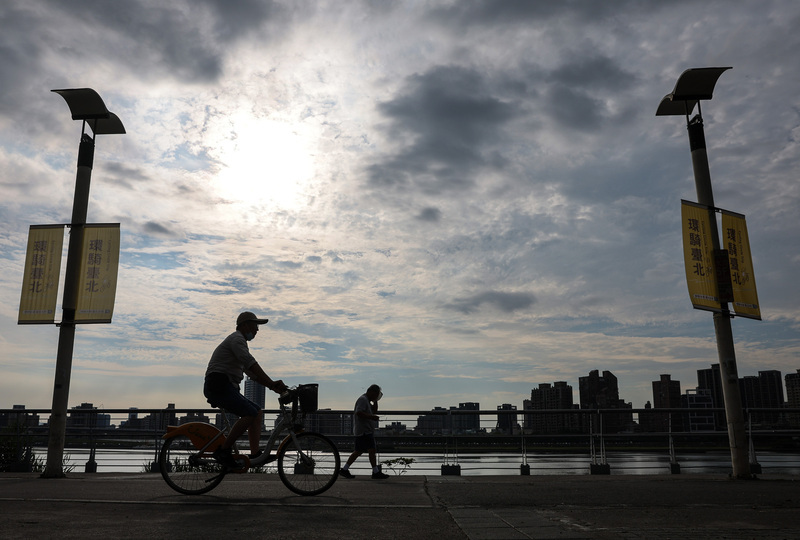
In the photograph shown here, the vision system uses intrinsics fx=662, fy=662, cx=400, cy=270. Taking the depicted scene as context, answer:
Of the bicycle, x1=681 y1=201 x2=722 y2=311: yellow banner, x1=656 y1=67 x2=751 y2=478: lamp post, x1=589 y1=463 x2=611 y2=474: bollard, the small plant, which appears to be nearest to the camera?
the bicycle

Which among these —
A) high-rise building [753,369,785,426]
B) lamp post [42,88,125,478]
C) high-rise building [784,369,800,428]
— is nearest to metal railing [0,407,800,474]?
lamp post [42,88,125,478]

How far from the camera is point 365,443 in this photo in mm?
10195

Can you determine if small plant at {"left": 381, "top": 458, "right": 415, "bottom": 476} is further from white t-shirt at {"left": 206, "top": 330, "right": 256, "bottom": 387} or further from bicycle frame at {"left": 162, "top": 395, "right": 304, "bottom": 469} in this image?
white t-shirt at {"left": 206, "top": 330, "right": 256, "bottom": 387}

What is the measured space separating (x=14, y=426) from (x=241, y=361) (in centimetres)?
841

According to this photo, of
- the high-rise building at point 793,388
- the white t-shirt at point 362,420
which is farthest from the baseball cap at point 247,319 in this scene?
the high-rise building at point 793,388

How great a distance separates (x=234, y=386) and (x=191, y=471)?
106 centimetres

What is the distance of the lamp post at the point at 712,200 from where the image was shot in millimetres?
9688

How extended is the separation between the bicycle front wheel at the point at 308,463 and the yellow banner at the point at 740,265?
681cm

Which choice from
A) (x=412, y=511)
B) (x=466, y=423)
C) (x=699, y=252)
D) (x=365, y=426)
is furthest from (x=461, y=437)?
(x=412, y=511)

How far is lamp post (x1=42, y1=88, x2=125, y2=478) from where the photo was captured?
1004cm

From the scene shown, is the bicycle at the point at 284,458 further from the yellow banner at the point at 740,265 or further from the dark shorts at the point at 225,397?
the yellow banner at the point at 740,265

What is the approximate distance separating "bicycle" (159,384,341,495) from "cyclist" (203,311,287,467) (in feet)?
0.36

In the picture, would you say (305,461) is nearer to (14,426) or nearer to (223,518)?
(223,518)

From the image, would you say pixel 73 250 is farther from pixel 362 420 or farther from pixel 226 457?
pixel 226 457
